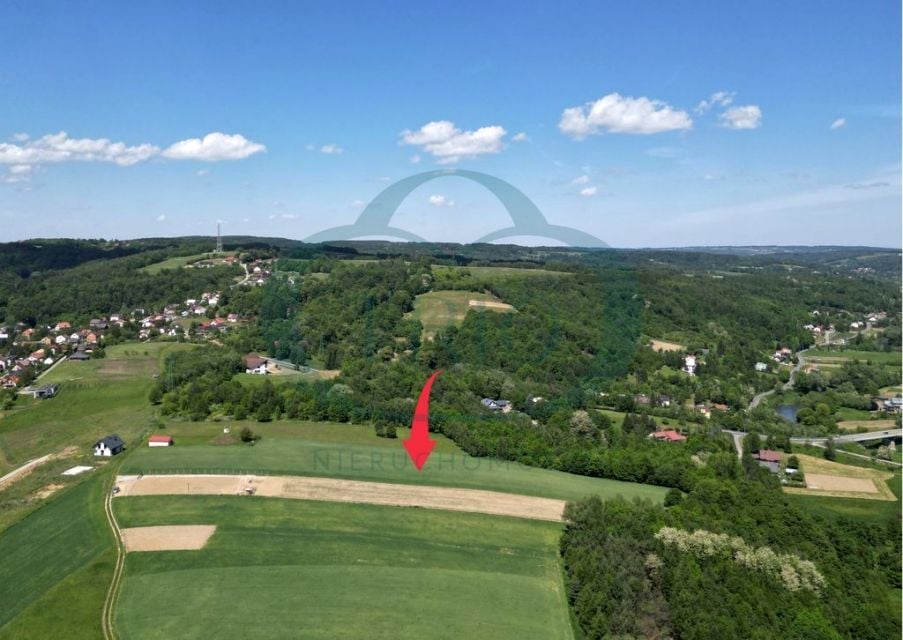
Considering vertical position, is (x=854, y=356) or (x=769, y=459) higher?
(x=854, y=356)

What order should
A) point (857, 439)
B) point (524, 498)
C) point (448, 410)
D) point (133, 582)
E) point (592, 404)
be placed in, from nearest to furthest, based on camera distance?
point (133, 582) → point (524, 498) → point (448, 410) → point (857, 439) → point (592, 404)

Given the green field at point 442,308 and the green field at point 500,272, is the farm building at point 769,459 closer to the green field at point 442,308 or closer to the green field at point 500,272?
the green field at point 442,308

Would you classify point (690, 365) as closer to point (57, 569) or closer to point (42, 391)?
point (57, 569)

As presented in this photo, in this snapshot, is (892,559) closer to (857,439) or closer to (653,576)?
(653,576)

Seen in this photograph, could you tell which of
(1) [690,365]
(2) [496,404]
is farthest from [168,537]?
(1) [690,365]

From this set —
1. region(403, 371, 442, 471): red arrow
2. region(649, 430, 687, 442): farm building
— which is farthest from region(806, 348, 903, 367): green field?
region(403, 371, 442, 471): red arrow

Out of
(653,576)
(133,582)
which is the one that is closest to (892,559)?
(653,576)
